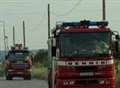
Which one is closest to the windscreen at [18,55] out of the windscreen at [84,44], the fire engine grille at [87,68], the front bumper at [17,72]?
the front bumper at [17,72]

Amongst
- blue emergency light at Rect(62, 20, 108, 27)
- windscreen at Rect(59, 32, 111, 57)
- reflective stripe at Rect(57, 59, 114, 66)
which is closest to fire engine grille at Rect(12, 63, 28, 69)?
blue emergency light at Rect(62, 20, 108, 27)

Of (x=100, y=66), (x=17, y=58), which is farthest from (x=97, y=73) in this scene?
(x=17, y=58)

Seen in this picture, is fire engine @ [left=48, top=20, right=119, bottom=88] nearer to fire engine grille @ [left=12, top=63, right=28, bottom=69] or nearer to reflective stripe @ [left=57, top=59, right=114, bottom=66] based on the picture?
reflective stripe @ [left=57, top=59, right=114, bottom=66]

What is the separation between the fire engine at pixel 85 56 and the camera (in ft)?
79.4

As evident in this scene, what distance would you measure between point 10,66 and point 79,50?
87.9 feet

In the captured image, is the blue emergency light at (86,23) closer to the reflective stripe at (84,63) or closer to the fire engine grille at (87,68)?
→ the reflective stripe at (84,63)

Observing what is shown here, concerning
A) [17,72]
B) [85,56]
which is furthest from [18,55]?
[85,56]

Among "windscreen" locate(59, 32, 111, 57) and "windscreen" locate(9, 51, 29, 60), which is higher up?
"windscreen" locate(59, 32, 111, 57)

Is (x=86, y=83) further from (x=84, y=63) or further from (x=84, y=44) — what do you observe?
(x=84, y=44)

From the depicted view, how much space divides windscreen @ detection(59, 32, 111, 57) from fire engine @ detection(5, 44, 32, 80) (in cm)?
2578

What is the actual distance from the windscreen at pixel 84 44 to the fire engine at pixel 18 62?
2578 centimetres

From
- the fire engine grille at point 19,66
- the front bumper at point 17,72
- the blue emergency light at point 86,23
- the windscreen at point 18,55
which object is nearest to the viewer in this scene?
the blue emergency light at point 86,23

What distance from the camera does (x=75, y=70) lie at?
2462 centimetres

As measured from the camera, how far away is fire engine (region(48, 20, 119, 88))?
2420 centimetres
